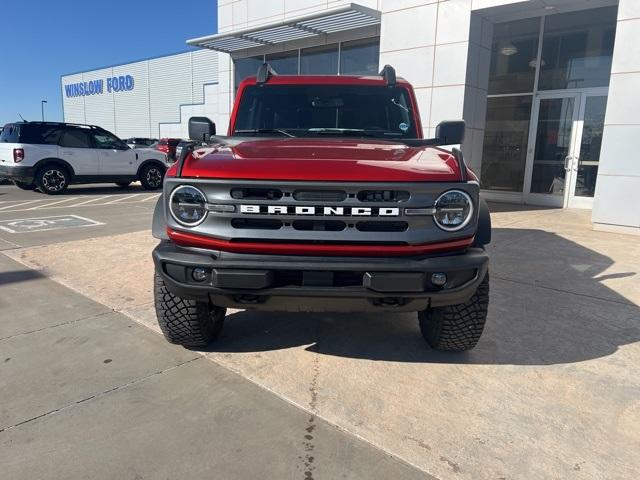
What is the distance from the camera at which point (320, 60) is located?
13.3 m

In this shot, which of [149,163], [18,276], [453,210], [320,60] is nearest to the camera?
[453,210]

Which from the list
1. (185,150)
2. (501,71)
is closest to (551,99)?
(501,71)

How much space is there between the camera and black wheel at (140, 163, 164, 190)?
46.9 feet

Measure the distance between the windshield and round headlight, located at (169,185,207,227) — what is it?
141cm

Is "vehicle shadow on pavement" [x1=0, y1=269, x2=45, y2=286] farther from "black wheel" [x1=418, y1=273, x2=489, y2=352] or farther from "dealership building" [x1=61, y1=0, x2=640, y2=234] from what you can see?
"dealership building" [x1=61, y1=0, x2=640, y2=234]

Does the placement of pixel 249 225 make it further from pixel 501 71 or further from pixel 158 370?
pixel 501 71

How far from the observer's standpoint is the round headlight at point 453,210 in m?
2.47

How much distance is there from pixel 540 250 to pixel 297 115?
4053 mm

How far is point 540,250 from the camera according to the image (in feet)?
20.5

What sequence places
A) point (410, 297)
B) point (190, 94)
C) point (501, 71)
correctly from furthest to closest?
point (190, 94), point (501, 71), point (410, 297)

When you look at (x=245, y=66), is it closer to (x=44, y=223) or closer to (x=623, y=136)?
(x=44, y=223)

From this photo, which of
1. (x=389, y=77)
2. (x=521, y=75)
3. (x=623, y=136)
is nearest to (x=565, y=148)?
(x=521, y=75)

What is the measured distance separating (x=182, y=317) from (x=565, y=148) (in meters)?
9.86

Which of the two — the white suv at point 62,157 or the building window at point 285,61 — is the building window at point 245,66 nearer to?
the building window at point 285,61
